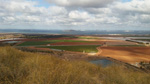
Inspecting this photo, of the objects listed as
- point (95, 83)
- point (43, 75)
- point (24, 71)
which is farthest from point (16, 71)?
point (95, 83)

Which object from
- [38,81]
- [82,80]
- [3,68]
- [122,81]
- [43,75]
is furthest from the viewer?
[122,81]

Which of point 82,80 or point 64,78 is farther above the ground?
point 64,78

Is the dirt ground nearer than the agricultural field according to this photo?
No

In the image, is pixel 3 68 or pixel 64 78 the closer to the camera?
pixel 64 78

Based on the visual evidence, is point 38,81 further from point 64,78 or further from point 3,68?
point 3,68

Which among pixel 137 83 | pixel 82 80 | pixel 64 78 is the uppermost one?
pixel 64 78

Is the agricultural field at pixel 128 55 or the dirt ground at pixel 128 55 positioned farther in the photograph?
the dirt ground at pixel 128 55

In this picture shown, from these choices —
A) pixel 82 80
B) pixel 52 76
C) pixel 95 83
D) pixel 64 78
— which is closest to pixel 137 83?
pixel 95 83

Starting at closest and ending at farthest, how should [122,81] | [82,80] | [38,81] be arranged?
[38,81], [82,80], [122,81]

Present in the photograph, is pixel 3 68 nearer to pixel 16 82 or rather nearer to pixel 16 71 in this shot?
pixel 16 71
